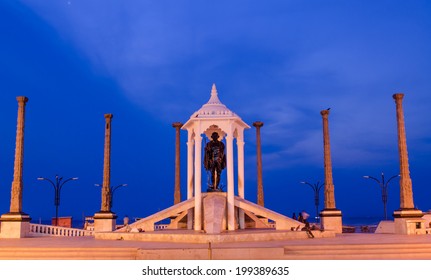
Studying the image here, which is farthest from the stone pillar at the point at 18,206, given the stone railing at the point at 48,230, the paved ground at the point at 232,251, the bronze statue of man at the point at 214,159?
the bronze statue of man at the point at 214,159

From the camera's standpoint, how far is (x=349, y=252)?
14625 millimetres

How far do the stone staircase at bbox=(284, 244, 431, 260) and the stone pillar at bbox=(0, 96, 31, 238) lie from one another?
578 inches

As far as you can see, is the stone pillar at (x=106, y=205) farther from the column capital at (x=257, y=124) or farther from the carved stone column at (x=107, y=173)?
the column capital at (x=257, y=124)

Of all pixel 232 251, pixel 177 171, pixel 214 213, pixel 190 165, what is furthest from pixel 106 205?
pixel 232 251

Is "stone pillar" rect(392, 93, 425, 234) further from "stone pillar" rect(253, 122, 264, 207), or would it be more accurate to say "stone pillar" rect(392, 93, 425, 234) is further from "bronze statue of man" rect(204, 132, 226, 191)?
"stone pillar" rect(253, 122, 264, 207)

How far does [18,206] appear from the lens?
2459cm

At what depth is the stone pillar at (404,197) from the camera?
79.6 ft

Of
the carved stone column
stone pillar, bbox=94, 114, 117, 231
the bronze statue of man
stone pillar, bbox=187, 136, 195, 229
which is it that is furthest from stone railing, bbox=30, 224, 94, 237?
the bronze statue of man

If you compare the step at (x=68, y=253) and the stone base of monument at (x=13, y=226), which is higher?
the stone base of monument at (x=13, y=226)

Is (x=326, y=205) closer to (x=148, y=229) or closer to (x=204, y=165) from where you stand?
(x=204, y=165)

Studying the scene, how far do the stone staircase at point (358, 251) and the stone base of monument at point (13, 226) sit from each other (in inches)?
575

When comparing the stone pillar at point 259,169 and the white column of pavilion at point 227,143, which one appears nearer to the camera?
the white column of pavilion at point 227,143
